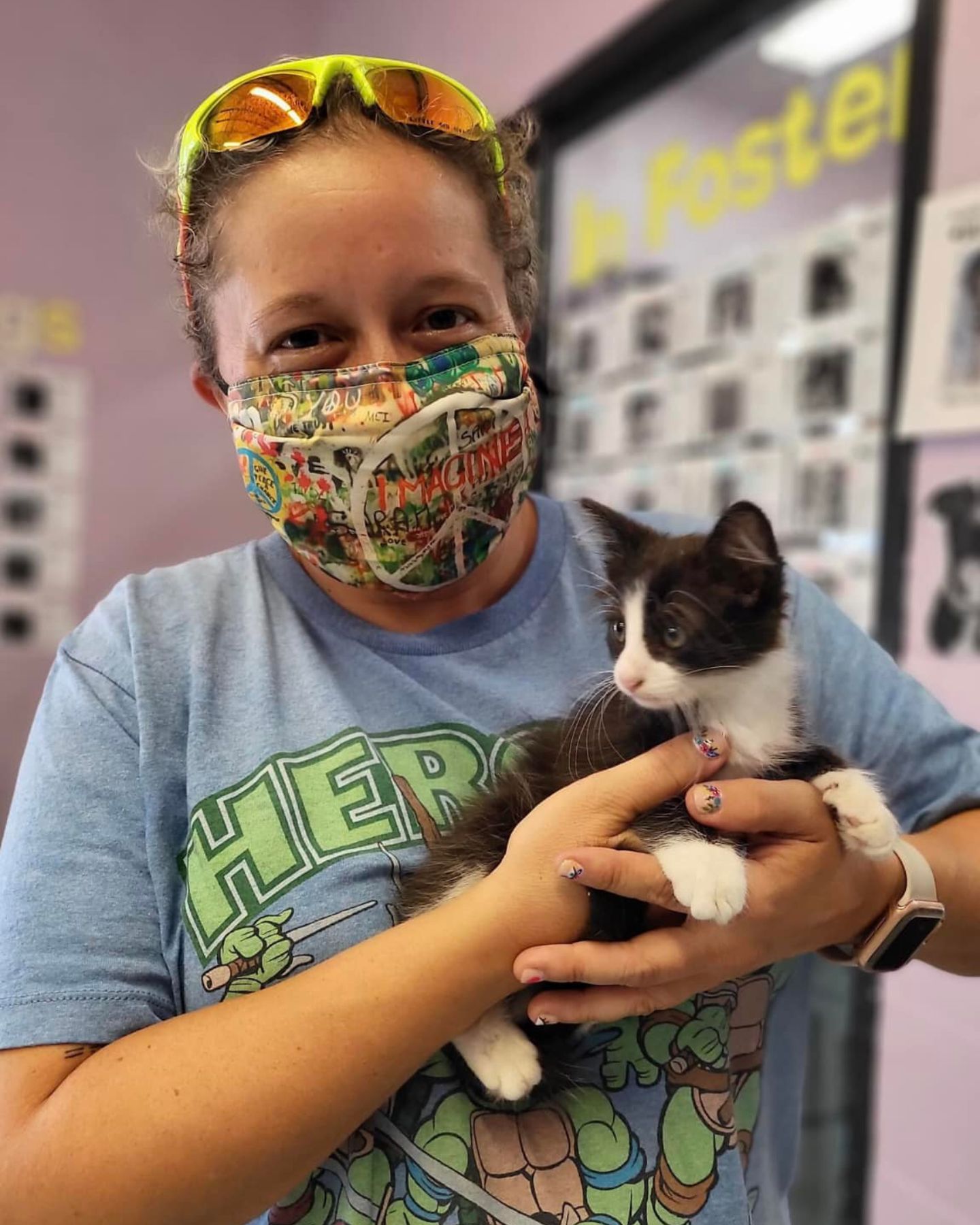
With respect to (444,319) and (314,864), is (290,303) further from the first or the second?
(314,864)

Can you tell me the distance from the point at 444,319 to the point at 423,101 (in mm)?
210

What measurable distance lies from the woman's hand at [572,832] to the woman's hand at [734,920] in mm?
13

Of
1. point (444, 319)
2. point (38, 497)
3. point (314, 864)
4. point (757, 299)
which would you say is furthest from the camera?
point (38, 497)

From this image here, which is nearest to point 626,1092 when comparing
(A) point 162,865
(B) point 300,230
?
(A) point 162,865

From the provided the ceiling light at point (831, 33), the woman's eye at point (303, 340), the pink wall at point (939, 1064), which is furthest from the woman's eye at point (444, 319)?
the ceiling light at point (831, 33)

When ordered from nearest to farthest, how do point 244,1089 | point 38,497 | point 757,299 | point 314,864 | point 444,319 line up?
point 244,1089
point 314,864
point 444,319
point 757,299
point 38,497

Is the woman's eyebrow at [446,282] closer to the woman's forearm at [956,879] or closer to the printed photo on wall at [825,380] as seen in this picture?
the woman's forearm at [956,879]

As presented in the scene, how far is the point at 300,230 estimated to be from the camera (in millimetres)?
862

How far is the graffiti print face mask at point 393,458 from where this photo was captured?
0.91 meters

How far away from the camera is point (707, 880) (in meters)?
0.78

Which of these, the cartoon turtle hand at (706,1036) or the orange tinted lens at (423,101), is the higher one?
the orange tinted lens at (423,101)

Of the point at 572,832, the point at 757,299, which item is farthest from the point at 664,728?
the point at 757,299

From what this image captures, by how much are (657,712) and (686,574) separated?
15 centimetres

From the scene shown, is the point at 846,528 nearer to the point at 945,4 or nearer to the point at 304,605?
the point at 945,4
